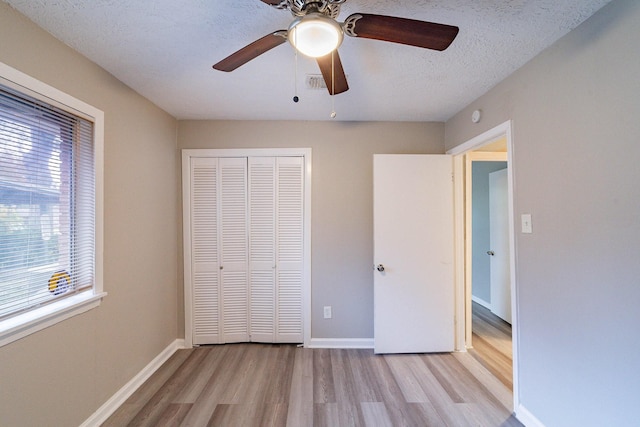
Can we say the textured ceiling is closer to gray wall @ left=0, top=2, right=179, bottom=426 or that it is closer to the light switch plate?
gray wall @ left=0, top=2, right=179, bottom=426

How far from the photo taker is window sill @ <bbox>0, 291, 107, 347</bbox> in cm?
114

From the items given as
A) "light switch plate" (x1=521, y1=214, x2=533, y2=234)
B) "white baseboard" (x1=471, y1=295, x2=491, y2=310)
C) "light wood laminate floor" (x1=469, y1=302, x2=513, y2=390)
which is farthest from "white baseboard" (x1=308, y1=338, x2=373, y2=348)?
"white baseboard" (x1=471, y1=295, x2=491, y2=310)

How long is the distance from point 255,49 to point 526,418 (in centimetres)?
273

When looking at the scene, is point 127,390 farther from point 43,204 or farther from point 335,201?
point 335,201

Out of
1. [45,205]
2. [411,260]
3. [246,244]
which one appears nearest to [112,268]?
[45,205]

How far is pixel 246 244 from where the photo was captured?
101 inches

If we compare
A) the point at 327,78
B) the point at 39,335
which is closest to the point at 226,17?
the point at 327,78

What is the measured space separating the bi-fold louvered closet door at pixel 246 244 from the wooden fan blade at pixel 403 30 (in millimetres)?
1614

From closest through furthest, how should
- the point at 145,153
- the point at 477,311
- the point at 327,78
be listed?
the point at 327,78 < the point at 145,153 < the point at 477,311

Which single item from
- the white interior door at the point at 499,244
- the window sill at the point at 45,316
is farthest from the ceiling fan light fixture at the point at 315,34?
the white interior door at the point at 499,244

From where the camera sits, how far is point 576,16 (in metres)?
1.21

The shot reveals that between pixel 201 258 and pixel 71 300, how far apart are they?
1.13m

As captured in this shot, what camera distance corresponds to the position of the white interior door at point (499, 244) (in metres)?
3.14

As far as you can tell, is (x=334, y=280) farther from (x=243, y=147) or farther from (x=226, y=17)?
(x=226, y=17)
